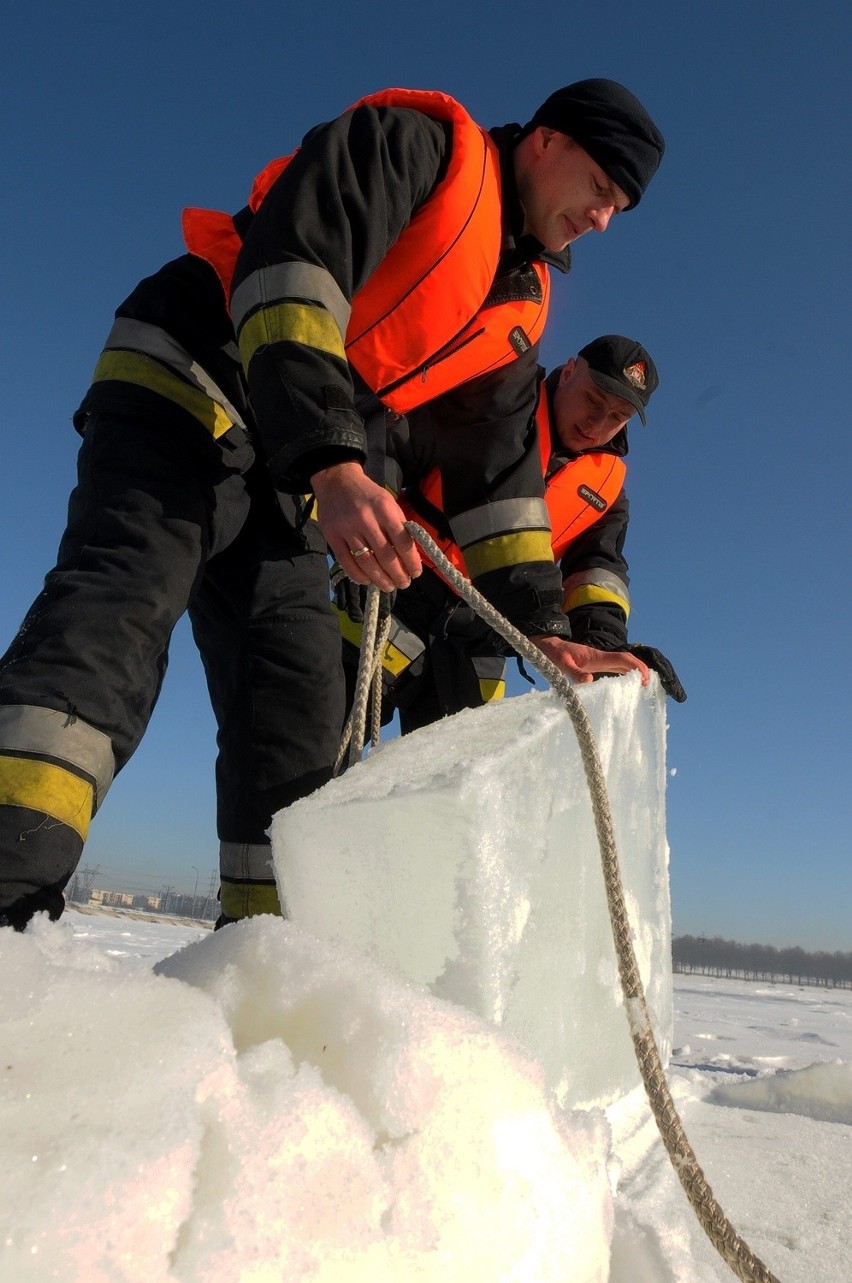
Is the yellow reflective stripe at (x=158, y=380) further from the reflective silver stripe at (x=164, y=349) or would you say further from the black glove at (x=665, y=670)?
the black glove at (x=665, y=670)

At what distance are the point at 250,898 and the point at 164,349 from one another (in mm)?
1118

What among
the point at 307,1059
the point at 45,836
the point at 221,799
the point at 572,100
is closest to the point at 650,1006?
the point at 221,799

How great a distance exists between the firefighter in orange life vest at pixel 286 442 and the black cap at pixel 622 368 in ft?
4.00

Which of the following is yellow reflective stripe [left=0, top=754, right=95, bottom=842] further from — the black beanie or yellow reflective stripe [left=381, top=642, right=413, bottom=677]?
yellow reflective stripe [left=381, top=642, right=413, bottom=677]

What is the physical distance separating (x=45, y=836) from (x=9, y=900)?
0.29 feet

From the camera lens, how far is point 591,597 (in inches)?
138

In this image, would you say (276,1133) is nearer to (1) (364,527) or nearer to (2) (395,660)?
(1) (364,527)

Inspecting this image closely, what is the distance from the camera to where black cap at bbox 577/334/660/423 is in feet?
11.6

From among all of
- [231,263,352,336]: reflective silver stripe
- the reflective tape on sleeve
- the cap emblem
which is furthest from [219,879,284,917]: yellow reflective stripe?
the cap emblem

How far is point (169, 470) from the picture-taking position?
4.91 feet

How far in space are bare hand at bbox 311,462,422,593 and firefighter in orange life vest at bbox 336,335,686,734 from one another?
Result: 53.6 inches

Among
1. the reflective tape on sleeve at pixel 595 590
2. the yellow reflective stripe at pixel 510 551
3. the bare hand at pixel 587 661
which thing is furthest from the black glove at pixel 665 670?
the reflective tape on sleeve at pixel 595 590

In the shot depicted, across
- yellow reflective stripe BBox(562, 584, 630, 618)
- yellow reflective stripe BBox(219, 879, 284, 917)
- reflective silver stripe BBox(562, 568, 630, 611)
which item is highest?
reflective silver stripe BBox(562, 568, 630, 611)

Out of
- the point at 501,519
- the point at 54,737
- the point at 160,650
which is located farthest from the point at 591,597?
the point at 54,737
